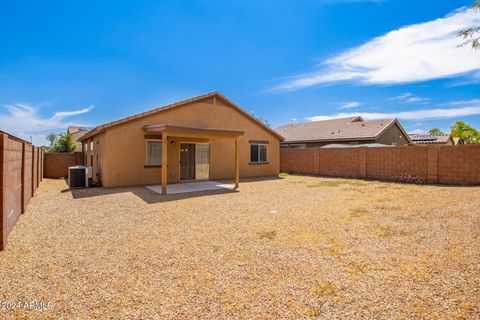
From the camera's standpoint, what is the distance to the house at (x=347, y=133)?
21.2 meters

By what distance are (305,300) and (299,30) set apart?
1333 centimetres

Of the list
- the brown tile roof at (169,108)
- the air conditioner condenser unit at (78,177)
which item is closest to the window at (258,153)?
the brown tile roof at (169,108)

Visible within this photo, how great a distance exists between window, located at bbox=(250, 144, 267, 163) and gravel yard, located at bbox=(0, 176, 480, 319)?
30.1ft

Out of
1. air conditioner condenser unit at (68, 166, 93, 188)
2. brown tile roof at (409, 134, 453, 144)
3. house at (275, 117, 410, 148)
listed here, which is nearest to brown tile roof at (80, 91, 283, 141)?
air conditioner condenser unit at (68, 166, 93, 188)

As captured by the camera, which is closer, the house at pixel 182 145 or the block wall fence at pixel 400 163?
the house at pixel 182 145

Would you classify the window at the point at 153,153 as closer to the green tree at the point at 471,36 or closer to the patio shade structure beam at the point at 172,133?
the patio shade structure beam at the point at 172,133

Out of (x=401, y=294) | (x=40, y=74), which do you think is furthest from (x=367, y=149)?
(x=40, y=74)

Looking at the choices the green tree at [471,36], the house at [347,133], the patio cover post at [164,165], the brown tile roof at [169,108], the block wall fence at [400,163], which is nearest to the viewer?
the green tree at [471,36]

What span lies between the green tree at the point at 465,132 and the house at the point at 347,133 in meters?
29.8

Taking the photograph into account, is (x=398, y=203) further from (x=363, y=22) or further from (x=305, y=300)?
(x=363, y=22)

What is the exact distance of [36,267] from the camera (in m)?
3.74

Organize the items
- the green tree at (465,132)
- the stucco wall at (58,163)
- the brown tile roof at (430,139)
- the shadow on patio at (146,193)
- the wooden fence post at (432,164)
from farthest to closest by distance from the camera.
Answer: the green tree at (465,132) → the brown tile roof at (430,139) → the stucco wall at (58,163) → the wooden fence post at (432,164) → the shadow on patio at (146,193)

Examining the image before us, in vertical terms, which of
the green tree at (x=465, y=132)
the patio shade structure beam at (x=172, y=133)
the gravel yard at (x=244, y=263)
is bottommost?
the gravel yard at (x=244, y=263)

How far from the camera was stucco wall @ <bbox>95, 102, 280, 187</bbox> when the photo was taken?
1158 cm
